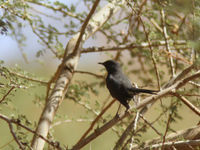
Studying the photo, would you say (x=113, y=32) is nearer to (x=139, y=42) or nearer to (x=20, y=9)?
(x=139, y=42)

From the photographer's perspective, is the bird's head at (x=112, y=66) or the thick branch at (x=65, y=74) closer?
the thick branch at (x=65, y=74)

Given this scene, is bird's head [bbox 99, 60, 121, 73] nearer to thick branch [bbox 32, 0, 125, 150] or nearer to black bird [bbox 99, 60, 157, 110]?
black bird [bbox 99, 60, 157, 110]

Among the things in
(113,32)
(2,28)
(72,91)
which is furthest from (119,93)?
(2,28)

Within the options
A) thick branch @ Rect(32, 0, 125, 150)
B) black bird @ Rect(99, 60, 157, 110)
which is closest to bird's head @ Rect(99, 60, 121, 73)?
black bird @ Rect(99, 60, 157, 110)

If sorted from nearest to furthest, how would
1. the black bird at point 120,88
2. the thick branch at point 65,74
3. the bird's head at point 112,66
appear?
the thick branch at point 65,74 → the black bird at point 120,88 → the bird's head at point 112,66

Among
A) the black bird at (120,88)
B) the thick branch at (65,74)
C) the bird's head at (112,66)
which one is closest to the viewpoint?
the thick branch at (65,74)

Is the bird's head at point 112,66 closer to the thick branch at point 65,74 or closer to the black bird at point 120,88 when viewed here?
the black bird at point 120,88

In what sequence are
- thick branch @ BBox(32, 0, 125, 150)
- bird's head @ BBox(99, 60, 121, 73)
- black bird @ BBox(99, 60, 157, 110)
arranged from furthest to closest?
bird's head @ BBox(99, 60, 121, 73) < black bird @ BBox(99, 60, 157, 110) < thick branch @ BBox(32, 0, 125, 150)

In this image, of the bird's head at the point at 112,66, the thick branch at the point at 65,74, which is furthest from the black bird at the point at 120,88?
the thick branch at the point at 65,74

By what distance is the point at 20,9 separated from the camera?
298 centimetres

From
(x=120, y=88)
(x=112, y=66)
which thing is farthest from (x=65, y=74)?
(x=112, y=66)

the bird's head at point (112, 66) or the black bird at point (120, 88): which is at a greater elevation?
the bird's head at point (112, 66)

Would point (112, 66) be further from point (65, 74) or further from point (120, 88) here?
point (65, 74)

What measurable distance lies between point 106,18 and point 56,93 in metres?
1.35
